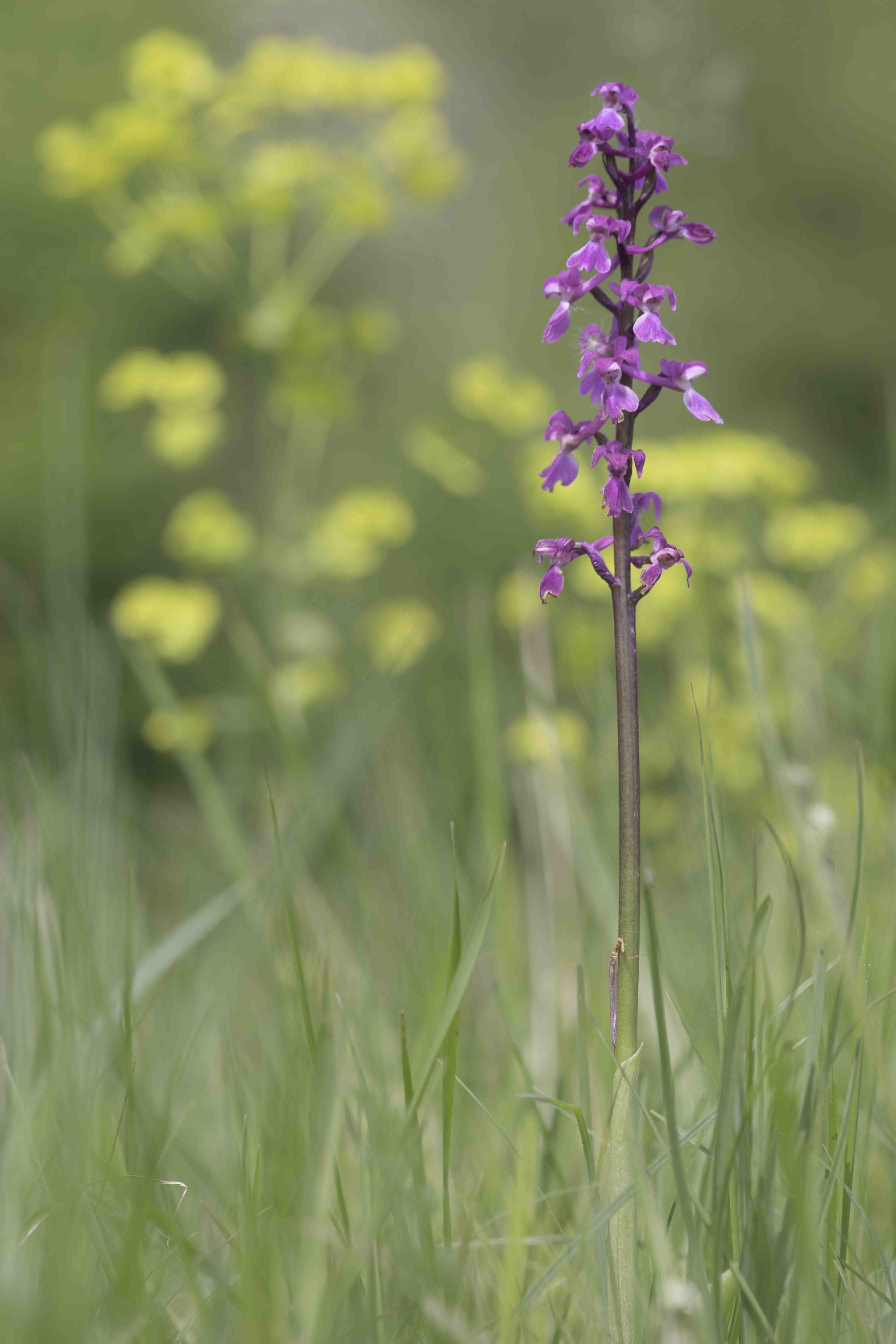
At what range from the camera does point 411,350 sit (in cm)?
324

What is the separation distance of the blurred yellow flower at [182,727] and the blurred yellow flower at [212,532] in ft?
0.99

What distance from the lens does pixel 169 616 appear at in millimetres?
1878

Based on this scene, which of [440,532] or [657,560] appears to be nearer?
[657,560]

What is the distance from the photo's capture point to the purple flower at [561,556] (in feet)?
1.65

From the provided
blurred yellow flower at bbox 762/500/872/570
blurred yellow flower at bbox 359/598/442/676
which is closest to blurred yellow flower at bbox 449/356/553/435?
blurred yellow flower at bbox 359/598/442/676

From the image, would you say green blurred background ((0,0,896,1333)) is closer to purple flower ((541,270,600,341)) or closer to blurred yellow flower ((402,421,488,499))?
blurred yellow flower ((402,421,488,499))

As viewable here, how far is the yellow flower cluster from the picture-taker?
192 cm

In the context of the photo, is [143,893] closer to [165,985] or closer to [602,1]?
[165,985]

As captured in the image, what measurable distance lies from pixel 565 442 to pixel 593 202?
0.11 metres

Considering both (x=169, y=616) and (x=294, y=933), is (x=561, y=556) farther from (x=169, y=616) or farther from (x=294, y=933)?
(x=169, y=616)

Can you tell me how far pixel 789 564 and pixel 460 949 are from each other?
5.74 feet

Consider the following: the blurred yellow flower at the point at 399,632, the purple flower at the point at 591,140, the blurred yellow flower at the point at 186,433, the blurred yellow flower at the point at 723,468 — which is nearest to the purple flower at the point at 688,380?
the purple flower at the point at 591,140

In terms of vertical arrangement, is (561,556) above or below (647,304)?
below

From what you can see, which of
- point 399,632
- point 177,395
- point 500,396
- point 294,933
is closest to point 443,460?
point 500,396
